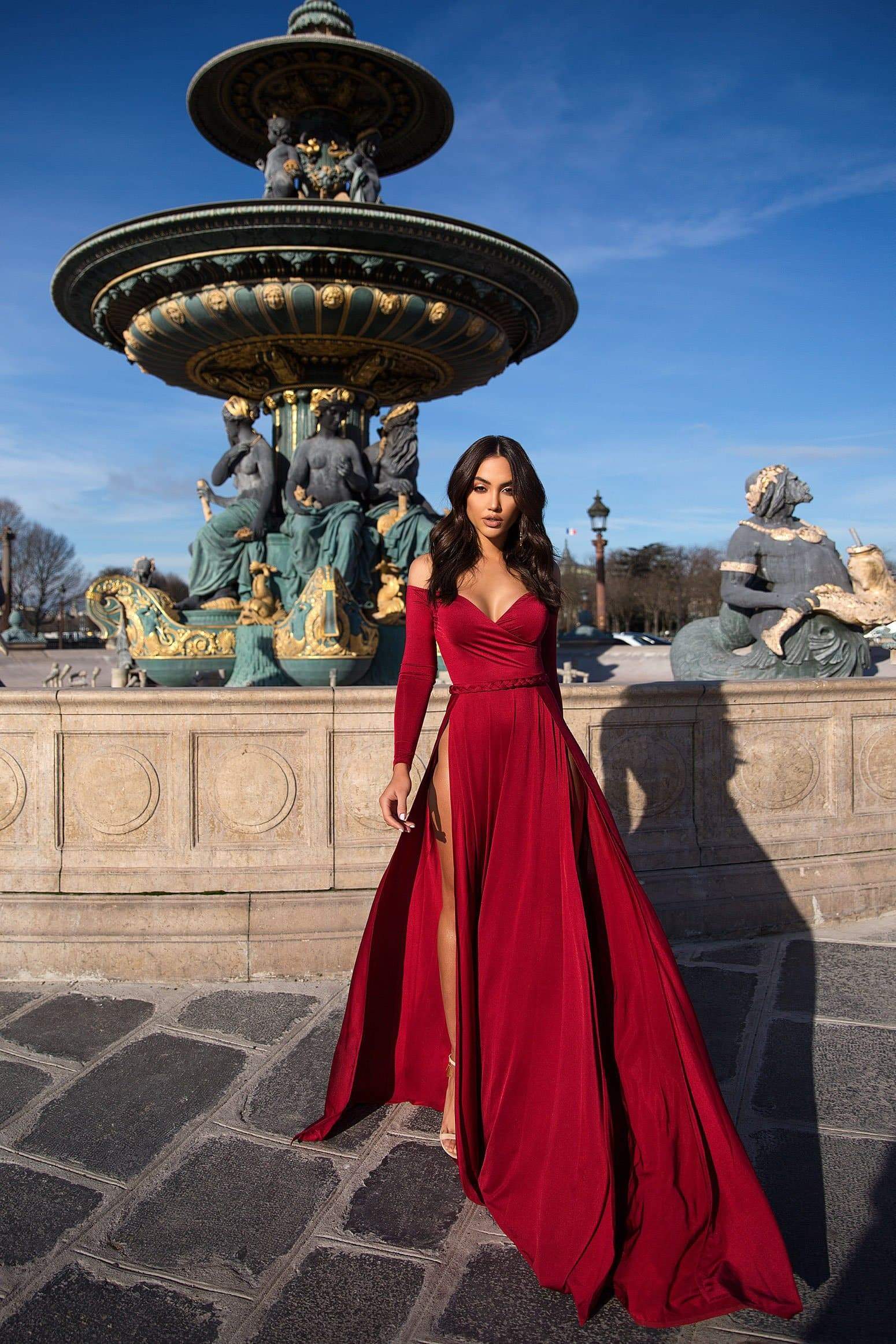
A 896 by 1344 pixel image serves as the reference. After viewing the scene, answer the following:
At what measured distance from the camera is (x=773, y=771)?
4.84m

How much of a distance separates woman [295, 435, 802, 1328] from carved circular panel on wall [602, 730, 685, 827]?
187 cm

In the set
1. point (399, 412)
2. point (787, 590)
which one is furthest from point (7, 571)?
point (787, 590)

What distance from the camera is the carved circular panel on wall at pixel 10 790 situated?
4.22 meters

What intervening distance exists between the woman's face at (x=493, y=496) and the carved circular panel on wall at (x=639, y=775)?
→ 6.98ft

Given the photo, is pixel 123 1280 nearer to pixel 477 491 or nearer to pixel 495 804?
pixel 495 804

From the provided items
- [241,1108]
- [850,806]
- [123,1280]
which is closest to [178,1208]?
[123,1280]

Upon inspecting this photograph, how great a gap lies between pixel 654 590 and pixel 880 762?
44.6 metres

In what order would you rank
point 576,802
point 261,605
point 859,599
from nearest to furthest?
point 576,802
point 859,599
point 261,605

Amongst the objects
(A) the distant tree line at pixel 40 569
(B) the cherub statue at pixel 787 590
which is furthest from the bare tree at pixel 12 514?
(B) the cherub statue at pixel 787 590

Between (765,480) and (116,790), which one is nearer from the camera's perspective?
(116,790)

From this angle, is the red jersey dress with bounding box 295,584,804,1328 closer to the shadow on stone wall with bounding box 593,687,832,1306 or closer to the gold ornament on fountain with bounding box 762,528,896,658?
the shadow on stone wall with bounding box 593,687,832,1306

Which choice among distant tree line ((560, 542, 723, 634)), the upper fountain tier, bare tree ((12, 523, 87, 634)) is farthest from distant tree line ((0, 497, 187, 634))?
the upper fountain tier

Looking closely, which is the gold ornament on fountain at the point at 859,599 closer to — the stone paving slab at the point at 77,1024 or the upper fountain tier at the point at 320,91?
the stone paving slab at the point at 77,1024

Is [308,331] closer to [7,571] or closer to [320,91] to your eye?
[320,91]
